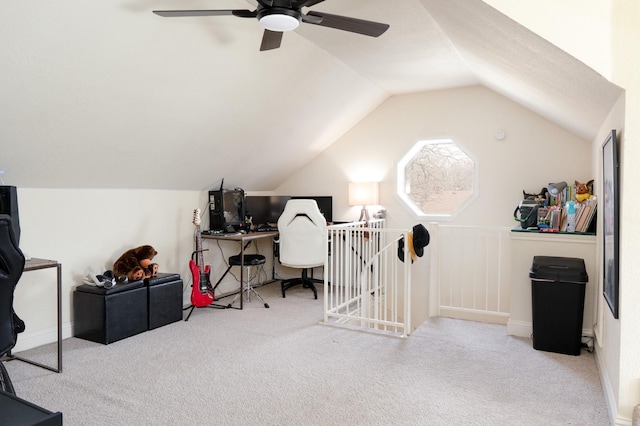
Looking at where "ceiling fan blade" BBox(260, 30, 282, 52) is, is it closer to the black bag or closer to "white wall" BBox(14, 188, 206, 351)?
"white wall" BBox(14, 188, 206, 351)

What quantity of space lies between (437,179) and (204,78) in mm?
3132

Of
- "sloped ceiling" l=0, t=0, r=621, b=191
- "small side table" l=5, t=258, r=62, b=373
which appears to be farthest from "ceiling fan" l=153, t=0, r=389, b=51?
"small side table" l=5, t=258, r=62, b=373

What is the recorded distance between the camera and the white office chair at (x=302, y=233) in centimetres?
478

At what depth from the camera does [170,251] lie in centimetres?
475

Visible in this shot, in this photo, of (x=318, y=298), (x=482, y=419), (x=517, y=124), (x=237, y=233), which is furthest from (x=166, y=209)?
(x=517, y=124)

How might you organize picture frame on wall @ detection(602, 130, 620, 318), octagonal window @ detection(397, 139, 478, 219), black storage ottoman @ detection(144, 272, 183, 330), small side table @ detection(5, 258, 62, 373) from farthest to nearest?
1. octagonal window @ detection(397, 139, 478, 219)
2. black storage ottoman @ detection(144, 272, 183, 330)
3. small side table @ detection(5, 258, 62, 373)
4. picture frame on wall @ detection(602, 130, 620, 318)

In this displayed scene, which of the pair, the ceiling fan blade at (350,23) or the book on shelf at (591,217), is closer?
the ceiling fan blade at (350,23)

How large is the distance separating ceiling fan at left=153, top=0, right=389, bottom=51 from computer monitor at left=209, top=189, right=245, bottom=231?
2684 millimetres

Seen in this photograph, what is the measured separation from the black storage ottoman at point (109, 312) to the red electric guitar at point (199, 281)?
61 centimetres

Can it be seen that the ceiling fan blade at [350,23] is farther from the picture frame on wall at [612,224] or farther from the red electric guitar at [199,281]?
the red electric guitar at [199,281]

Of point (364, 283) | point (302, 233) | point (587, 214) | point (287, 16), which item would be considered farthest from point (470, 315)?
point (287, 16)

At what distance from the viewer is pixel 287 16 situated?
2375 mm

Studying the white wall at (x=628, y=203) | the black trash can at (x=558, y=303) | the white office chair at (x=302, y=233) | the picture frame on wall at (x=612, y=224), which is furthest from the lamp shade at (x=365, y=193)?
the white wall at (x=628, y=203)

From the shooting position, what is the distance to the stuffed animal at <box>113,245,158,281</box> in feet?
12.8
